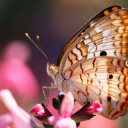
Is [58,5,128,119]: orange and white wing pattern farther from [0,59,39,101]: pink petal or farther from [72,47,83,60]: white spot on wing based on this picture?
[0,59,39,101]: pink petal

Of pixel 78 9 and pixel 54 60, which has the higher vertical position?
pixel 78 9

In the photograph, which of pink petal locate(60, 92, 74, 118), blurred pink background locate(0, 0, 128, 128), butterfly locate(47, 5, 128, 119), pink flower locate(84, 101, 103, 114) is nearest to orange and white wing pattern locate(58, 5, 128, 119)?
butterfly locate(47, 5, 128, 119)

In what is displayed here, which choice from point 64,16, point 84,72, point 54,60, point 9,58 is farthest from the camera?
Answer: point 64,16

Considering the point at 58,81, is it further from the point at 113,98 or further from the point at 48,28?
the point at 48,28

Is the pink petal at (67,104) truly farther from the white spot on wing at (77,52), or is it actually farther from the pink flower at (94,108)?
the white spot on wing at (77,52)

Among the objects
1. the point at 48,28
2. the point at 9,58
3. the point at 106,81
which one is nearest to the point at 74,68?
the point at 106,81

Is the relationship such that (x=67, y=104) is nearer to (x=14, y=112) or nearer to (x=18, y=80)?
(x=14, y=112)

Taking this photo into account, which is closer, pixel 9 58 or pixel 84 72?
pixel 84 72
